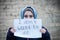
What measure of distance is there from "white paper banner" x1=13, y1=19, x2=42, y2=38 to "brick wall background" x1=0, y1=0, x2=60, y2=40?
0.21 ft

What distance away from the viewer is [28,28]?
1.99 metres

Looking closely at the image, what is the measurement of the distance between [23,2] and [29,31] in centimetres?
34

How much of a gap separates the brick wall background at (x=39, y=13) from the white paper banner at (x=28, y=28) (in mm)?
64

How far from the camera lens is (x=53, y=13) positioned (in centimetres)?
205

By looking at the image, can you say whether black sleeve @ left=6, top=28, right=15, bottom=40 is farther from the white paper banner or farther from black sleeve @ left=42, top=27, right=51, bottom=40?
black sleeve @ left=42, top=27, right=51, bottom=40

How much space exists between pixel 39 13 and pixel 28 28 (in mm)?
210

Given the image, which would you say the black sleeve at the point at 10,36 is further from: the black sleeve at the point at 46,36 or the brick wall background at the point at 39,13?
the black sleeve at the point at 46,36

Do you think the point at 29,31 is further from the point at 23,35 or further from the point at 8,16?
the point at 8,16

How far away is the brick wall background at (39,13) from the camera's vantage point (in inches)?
79.6

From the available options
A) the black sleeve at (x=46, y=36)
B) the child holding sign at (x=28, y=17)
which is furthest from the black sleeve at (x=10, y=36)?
the black sleeve at (x=46, y=36)

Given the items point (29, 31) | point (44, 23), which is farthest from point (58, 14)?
point (29, 31)

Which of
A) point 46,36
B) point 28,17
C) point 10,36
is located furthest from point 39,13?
point 10,36

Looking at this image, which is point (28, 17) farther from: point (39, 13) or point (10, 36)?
point (10, 36)

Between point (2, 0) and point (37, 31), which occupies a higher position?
point (2, 0)
